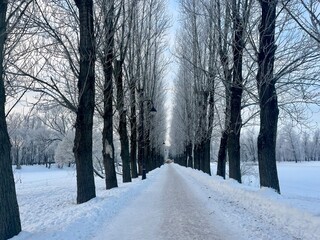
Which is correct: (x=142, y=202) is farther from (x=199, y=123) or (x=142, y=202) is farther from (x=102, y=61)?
(x=199, y=123)

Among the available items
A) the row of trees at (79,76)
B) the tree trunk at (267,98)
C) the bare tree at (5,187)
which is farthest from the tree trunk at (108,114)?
the bare tree at (5,187)

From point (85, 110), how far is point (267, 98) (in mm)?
6017

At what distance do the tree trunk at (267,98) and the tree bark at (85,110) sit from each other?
5695mm

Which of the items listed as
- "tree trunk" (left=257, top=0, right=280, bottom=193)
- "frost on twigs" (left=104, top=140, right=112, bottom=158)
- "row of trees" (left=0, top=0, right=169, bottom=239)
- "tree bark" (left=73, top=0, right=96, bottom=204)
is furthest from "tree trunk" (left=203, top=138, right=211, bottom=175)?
"tree bark" (left=73, top=0, right=96, bottom=204)

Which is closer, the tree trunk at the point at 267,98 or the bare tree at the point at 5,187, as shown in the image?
the bare tree at the point at 5,187

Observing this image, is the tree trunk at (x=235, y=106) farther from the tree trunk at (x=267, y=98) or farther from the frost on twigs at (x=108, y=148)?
the frost on twigs at (x=108, y=148)

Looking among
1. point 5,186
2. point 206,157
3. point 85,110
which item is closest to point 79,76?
point 85,110

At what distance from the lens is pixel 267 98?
12.2 m

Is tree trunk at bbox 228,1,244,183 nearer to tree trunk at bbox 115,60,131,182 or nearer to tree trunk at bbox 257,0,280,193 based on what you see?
tree trunk at bbox 257,0,280,193

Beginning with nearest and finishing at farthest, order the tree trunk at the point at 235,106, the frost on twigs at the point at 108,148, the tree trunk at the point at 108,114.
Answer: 1. the tree trunk at the point at 235,106
2. the tree trunk at the point at 108,114
3. the frost on twigs at the point at 108,148

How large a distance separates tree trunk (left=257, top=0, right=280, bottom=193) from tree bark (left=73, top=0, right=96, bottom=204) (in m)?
5.69

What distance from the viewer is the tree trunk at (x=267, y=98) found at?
12.0 metres

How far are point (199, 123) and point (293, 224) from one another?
2507 centimetres

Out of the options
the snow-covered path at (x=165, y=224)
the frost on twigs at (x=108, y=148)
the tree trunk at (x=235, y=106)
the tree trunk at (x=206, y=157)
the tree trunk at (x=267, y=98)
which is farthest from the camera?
the tree trunk at (x=206, y=157)
